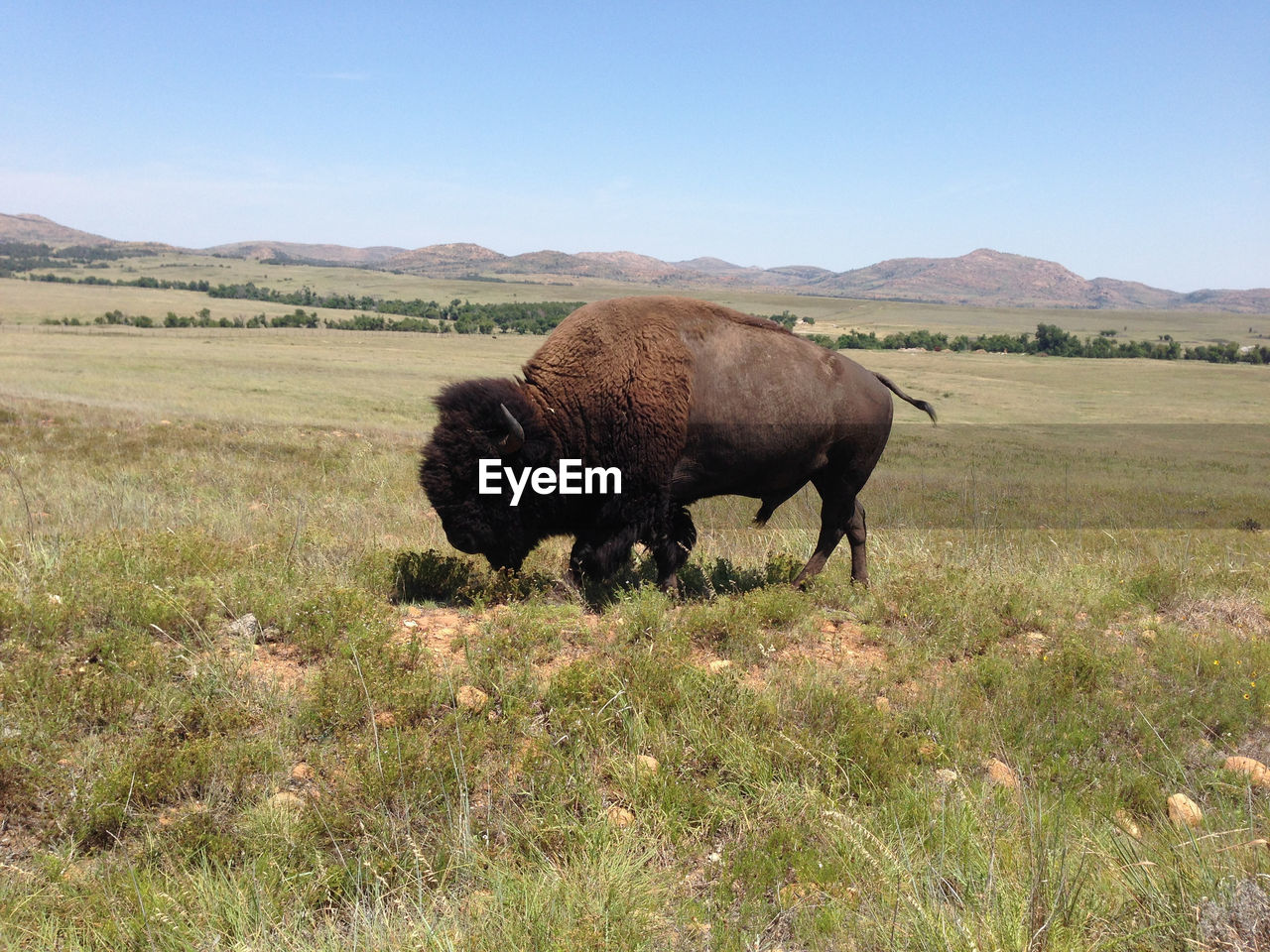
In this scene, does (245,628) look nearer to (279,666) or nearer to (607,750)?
(279,666)

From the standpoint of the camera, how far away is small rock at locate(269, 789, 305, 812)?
3.34m

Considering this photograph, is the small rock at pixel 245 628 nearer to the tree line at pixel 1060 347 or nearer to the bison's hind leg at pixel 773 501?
the bison's hind leg at pixel 773 501

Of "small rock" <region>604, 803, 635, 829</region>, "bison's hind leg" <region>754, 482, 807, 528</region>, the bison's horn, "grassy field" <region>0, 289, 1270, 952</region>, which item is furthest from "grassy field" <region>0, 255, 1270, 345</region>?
"small rock" <region>604, 803, 635, 829</region>

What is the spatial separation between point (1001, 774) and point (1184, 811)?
2.65ft

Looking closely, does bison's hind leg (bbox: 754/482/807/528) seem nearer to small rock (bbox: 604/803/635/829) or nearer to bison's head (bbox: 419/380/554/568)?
bison's head (bbox: 419/380/554/568)

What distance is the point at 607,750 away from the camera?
3904 mm

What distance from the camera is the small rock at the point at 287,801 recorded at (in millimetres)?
3338

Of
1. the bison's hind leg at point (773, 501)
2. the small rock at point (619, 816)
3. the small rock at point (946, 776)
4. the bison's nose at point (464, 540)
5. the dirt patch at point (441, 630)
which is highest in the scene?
the bison's hind leg at point (773, 501)

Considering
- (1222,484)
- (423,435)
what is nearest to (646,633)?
(423,435)

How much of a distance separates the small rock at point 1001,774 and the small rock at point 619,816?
74.8 inches

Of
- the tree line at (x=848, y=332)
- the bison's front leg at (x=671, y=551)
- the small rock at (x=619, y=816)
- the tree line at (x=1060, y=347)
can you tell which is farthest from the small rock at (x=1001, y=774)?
the tree line at (x=1060, y=347)

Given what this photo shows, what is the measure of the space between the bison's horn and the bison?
11mm

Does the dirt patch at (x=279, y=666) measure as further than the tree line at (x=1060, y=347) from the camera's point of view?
No

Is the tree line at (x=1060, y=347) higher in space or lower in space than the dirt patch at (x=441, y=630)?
higher
